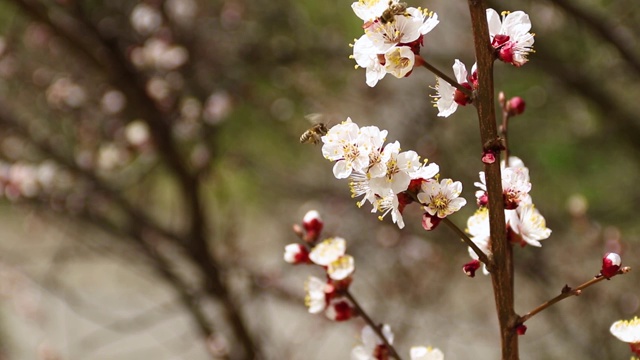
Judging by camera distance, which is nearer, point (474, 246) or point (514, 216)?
point (474, 246)

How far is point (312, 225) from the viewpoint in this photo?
1205 millimetres

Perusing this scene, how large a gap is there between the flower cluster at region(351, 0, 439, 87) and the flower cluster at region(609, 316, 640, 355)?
0.49 m

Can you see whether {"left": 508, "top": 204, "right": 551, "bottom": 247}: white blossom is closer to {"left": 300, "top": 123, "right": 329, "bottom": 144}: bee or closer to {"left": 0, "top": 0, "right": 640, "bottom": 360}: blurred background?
{"left": 300, "top": 123, "right": 329, "bottom": 144}: bee

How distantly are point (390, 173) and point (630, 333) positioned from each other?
43cm

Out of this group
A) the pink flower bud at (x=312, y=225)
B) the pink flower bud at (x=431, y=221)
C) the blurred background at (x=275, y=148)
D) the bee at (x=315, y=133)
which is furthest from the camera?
the blurred background at (x=275, y=148)

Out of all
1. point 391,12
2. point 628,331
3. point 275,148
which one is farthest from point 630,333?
point 275,148

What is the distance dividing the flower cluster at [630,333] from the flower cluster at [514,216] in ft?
0.56

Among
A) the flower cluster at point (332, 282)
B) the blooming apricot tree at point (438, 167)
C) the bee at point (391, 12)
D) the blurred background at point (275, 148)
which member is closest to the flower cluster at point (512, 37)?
the blooming apricot tree at point (438, 167)

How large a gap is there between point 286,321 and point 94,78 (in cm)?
341

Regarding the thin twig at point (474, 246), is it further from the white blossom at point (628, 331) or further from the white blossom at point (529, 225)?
the white blossom at point (628, 331)

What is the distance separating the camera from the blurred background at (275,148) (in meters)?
2.40

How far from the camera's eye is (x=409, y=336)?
3285 millimetres

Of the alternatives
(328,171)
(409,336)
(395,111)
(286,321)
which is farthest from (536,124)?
(286,321)

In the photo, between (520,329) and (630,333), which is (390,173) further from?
(630,333)
